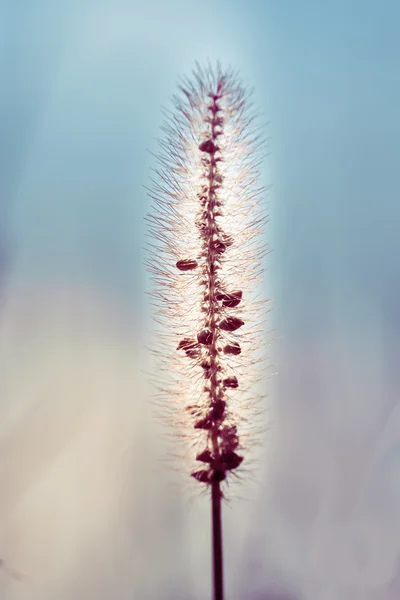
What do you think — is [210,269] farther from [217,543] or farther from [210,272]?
[217,543]

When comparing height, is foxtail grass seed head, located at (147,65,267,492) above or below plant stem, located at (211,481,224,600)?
above

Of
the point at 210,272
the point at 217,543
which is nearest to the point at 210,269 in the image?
the point at 210,272

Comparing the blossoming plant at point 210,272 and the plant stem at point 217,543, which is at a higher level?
the blossoming plant at point 210,272

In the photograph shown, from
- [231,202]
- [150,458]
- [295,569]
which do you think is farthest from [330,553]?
[231,202]

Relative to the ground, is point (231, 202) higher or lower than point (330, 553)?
higher

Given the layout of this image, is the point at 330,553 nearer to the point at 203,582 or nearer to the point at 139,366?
the point at 203,582

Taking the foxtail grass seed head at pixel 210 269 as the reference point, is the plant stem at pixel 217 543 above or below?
below
